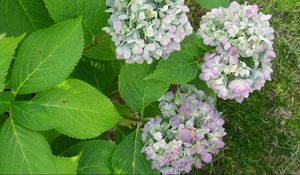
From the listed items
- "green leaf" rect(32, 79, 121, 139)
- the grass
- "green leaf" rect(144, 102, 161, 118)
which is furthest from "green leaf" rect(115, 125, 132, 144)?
the grass

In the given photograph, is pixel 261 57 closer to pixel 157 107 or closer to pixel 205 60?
pixel 205 60

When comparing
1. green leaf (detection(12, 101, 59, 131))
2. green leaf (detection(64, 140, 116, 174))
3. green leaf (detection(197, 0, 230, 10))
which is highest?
green leaf (detection(197, 0, 230, 10))

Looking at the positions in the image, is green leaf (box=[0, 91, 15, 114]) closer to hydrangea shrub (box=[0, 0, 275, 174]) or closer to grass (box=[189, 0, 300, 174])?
hydrangea shrub (box=[0, 0, 275, 174])

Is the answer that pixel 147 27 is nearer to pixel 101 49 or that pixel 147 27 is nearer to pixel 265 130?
pixel 101 49

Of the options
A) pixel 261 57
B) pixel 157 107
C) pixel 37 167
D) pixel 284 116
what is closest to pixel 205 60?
pixel 261 57

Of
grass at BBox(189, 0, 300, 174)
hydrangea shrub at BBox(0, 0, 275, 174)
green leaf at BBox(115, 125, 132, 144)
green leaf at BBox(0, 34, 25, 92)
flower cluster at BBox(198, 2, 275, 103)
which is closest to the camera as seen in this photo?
green leaf at BBox(0, 34, 25, 92)

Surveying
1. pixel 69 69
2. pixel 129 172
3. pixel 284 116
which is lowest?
pixel 284 116
